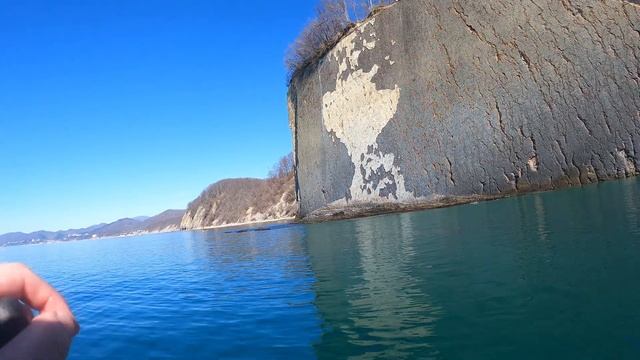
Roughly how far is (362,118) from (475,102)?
9.99m

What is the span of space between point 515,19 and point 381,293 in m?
28.2

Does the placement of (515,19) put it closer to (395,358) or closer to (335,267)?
(335,267)

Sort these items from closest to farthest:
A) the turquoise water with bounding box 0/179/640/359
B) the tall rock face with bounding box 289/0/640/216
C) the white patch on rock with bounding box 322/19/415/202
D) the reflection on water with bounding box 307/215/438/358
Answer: the turquoise water with bounding box 0/179/640/359 < the reflection on water with bounding box 307/215/438/358 < the tall rock face with bounding box 289/0/640/216 < the white patch on rock with bounding box 322/19/415/202

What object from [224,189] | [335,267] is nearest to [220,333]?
[335,267]

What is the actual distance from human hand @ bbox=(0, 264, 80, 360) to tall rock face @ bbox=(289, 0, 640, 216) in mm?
29596

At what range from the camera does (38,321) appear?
1558mm

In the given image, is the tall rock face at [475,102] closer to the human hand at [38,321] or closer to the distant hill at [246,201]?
the human hand at [38,321]

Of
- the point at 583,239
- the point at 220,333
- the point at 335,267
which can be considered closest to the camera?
the point at 220,333

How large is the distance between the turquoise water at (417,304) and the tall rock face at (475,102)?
14915 mm

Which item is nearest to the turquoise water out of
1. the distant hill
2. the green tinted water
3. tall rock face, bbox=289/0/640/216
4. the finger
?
the green tinted water

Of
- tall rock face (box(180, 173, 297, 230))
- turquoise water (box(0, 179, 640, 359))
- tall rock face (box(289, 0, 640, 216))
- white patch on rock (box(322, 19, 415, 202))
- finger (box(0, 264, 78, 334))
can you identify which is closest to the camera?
finger (box(0, 264, 78, 334))

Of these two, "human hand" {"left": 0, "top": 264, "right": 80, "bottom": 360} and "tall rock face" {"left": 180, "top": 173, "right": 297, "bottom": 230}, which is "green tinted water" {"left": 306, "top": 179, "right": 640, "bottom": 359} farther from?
"tall rock face" {"left": 180, "top": 173, "right": 297, "bottom": 230}

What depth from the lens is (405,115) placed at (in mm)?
33781

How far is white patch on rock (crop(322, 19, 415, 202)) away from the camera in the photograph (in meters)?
34.5
